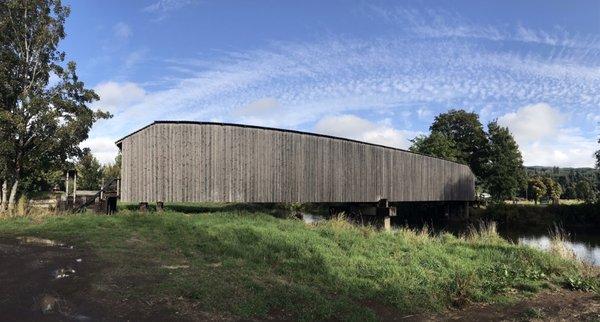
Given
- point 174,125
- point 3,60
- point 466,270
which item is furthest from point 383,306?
point 3,60

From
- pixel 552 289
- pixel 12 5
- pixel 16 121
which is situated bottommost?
pixel 552 289

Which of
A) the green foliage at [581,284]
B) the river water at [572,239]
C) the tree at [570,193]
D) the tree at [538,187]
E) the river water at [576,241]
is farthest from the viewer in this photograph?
the tree at [570,193]

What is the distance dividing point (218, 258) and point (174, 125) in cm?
1320

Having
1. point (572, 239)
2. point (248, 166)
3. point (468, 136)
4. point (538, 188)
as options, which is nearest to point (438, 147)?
point (468, 136)

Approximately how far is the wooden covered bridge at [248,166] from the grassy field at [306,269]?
6.45 m

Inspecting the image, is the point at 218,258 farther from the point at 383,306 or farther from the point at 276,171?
the point at 276,171

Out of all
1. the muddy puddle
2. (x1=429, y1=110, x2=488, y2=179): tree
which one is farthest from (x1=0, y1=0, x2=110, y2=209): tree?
(x1=429, y1=110, x2=488, y2=179): tree

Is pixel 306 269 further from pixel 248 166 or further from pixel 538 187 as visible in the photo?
pixel 538 187

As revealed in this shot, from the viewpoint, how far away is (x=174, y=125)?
2175 centimetres

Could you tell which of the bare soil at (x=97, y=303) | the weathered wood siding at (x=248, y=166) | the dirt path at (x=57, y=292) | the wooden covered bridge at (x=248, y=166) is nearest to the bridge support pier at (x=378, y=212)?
the wooden covered bridge at (x=248, y=166)

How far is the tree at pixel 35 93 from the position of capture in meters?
20.7

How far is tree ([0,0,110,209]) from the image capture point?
20.7 metres

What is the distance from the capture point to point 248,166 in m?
23.1

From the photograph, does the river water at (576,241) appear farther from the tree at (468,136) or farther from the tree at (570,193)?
the tree at (570,193)
